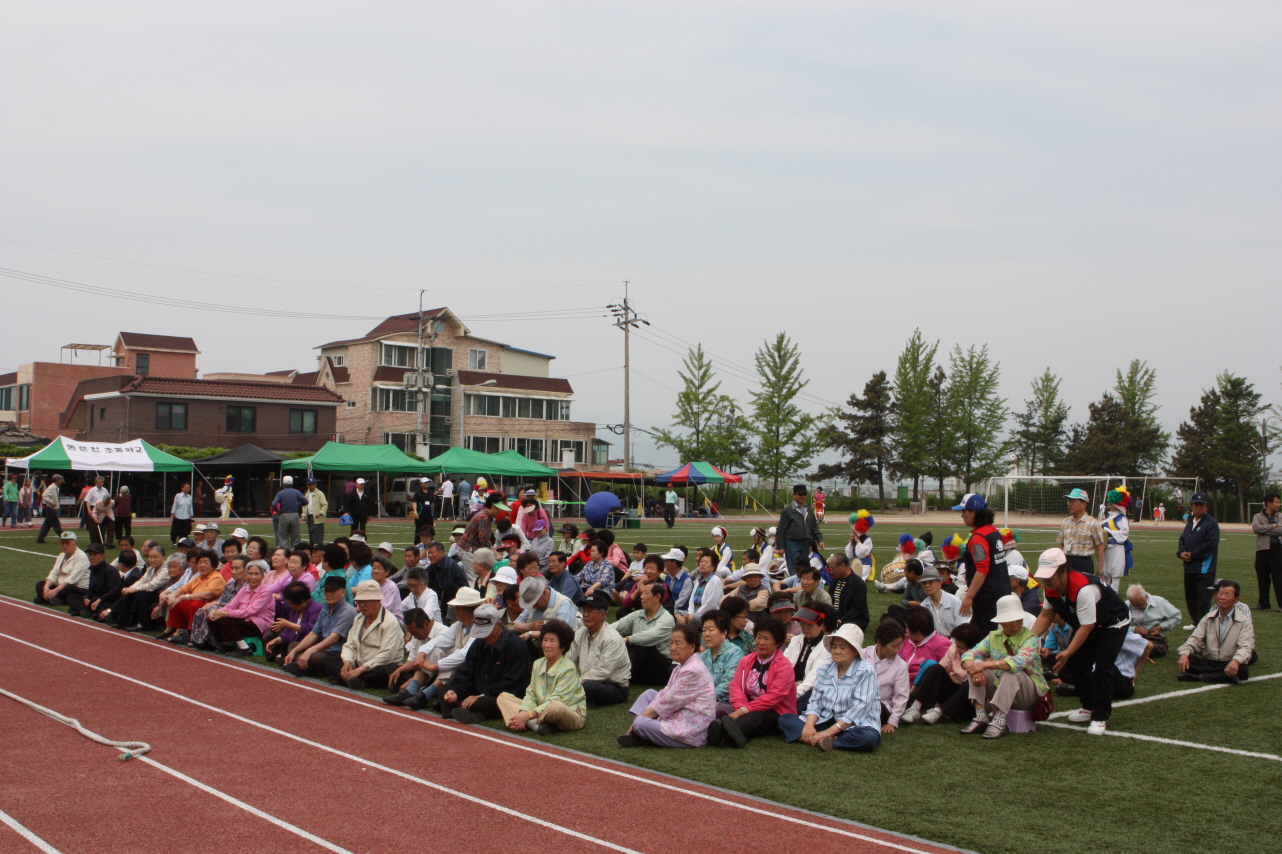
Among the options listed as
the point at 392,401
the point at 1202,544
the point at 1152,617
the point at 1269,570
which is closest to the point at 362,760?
the point at 1152,617

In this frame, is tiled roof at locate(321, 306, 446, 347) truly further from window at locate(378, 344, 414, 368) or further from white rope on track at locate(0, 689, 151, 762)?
white rope on track at locate(0, 689, 151, 762)

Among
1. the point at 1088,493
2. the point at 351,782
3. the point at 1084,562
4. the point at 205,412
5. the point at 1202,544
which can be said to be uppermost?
the point at 205,412

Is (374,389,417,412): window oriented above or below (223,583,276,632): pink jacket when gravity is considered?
above

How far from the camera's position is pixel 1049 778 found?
7.04 metres

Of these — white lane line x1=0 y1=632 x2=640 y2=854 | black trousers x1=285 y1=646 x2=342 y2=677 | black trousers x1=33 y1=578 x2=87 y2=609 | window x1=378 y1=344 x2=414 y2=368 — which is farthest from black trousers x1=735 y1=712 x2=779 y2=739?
window x1=378 y1=344 x2=414 y2=368

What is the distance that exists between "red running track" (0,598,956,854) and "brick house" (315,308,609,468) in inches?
2070

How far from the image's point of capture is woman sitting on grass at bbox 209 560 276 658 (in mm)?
12375

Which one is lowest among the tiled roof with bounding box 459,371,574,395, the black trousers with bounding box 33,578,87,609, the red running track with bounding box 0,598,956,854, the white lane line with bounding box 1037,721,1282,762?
the red running track with bounding box 0,598,956,854

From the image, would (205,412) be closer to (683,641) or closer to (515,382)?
(515,382)

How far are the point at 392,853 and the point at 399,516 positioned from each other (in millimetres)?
42374

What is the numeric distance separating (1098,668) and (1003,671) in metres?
0.77

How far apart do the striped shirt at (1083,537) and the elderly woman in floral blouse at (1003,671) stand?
388 centimetres

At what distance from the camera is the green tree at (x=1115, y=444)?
6950 cm

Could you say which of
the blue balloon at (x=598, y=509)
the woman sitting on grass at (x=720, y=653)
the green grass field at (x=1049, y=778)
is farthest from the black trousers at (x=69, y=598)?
the blue balloon at (x=598, y=509)
